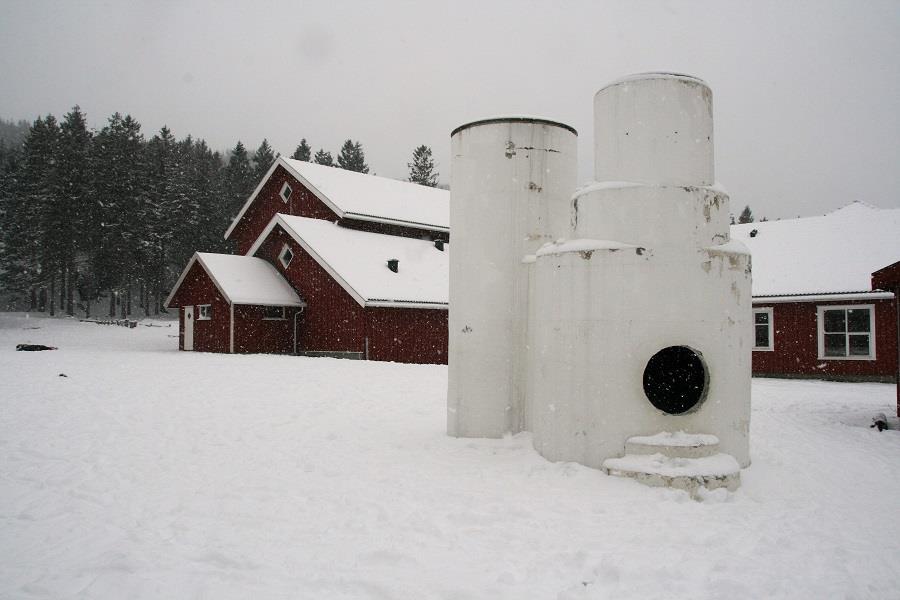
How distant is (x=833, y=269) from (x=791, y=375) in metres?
3.61

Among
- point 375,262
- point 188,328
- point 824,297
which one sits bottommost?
point 188,328

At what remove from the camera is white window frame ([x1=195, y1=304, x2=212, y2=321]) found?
83.4ft

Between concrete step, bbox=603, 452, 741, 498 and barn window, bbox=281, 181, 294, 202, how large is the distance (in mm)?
25236

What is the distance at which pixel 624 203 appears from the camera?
23.4ft

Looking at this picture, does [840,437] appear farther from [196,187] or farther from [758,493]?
[196,187]

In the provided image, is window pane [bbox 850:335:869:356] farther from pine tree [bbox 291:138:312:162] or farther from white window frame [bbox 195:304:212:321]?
pine tree [bbox 291:138:312:162]

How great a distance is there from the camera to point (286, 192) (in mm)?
29688

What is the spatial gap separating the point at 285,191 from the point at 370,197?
429 cm

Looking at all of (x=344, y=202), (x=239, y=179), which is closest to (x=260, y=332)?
(x=344, y=202)

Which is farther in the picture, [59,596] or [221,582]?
[221,582]

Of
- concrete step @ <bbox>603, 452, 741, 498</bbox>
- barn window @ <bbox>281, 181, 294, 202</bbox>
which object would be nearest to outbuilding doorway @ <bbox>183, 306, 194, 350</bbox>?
barn window @ <bbox>281, 181, 294, 202</bbox>

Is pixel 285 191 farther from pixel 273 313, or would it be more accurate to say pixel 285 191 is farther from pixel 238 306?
pixel 238 306

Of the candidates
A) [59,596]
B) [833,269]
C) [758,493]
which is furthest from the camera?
[833,269]

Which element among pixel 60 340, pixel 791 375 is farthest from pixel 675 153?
pixel 60 340
